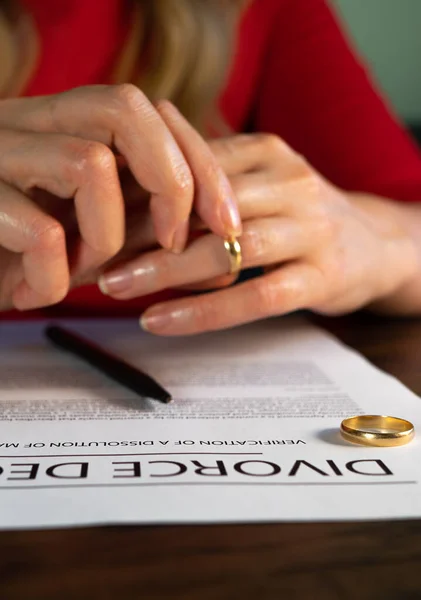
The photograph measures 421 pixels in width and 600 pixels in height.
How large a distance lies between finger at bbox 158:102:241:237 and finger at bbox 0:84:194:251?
0.5 inches

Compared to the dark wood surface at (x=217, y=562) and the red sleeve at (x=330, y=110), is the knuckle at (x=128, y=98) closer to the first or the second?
the dark wood surface at (x=217, y=562)

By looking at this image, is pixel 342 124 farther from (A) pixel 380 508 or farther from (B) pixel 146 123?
(A) pixel 380 508

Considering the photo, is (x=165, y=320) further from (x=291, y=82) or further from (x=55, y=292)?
(x=291, y=82)

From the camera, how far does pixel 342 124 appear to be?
909 millimetres

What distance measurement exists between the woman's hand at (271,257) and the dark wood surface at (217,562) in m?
0.27

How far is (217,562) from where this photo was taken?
22cm

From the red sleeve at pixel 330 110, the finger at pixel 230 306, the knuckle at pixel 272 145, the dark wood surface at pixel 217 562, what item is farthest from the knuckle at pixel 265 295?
the red sleeve at pixel 330 110

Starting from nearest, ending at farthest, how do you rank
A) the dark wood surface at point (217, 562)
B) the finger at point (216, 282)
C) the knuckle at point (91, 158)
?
the dark wood surface at point (217, 562) → the knuckle at point (91, 158) → the finger at point (216, 282)

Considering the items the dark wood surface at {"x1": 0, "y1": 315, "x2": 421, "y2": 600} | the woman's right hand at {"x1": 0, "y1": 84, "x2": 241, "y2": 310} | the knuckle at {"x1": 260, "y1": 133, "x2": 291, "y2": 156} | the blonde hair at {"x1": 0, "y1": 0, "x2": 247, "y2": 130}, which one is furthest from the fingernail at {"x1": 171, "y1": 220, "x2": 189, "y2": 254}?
the blonde hair at {"x1": 0, "y1": 0, "x2": 247, "y2": 130}

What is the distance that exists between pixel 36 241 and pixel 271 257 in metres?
0.18

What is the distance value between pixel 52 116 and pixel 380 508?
337 millimetres

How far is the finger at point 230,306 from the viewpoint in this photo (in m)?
0.49

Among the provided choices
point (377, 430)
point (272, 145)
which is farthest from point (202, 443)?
point (272, 145)

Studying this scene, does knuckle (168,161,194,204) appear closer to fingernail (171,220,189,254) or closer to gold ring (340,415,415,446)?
fingernail (171,220,189,254)
